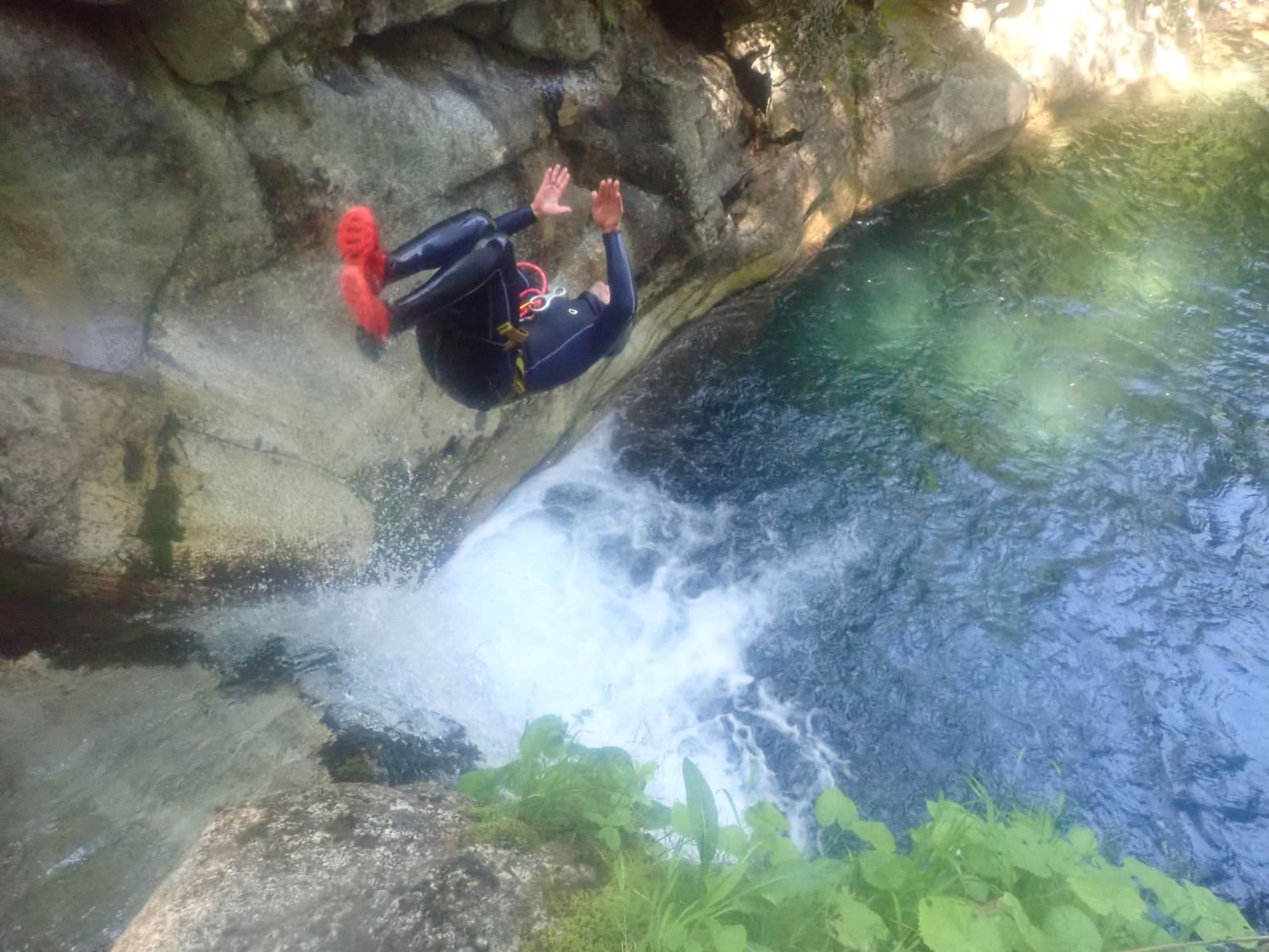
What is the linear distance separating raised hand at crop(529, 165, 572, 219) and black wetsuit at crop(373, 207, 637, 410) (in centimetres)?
12

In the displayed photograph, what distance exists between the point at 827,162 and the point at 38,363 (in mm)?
5785

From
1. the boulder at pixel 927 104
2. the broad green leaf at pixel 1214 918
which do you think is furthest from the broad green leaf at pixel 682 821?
the boulder at pixel 927 104

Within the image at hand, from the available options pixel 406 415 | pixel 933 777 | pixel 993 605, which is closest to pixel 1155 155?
pixel 993 605

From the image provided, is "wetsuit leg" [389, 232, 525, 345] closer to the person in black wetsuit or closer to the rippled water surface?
the person in black wetsuit

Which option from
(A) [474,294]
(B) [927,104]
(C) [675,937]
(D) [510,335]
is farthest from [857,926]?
(B) [927,104]

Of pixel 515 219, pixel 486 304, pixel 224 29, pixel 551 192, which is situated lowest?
pixel 486 304

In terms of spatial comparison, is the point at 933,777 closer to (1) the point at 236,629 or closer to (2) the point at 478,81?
(1) the point at 236,629

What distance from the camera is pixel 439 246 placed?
3295 mm

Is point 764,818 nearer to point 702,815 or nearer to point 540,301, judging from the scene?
point 702,815

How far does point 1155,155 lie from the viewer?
8.70m

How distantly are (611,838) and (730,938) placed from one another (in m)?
0.60

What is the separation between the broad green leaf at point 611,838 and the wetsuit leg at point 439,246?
7.17ft

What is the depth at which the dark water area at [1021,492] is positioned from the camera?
4.44 m

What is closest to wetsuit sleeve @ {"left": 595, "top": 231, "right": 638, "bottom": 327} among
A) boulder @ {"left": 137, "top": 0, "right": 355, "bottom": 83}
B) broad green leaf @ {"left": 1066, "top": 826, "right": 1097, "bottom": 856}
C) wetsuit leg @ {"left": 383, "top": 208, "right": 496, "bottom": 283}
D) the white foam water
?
wetsuit leg @ {"left": 383, "top": 208, "right": 496, "bottom": 283}
